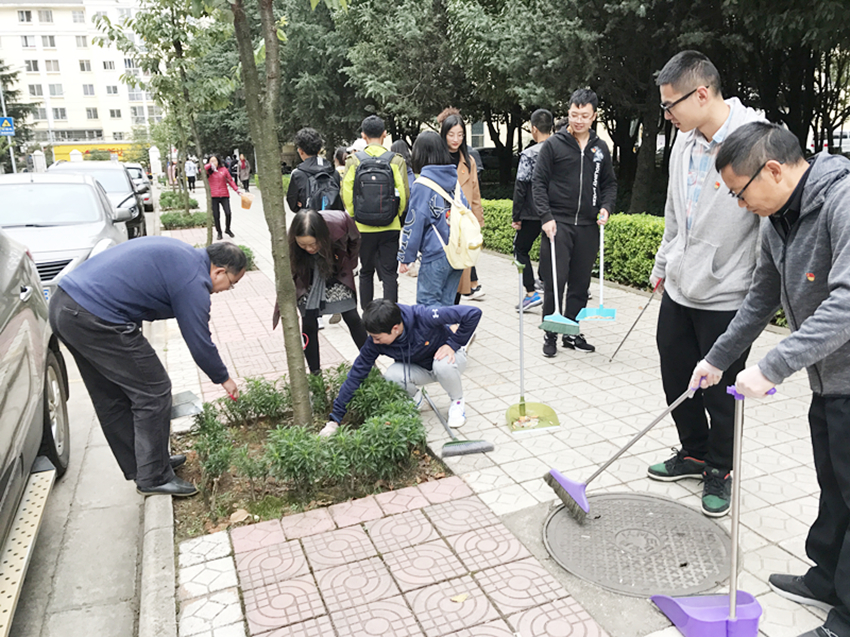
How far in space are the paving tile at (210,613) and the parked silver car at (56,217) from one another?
5.15 meters

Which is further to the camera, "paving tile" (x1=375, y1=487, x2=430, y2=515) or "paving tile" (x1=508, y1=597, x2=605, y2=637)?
"paving tile" (x1=375, y1=487, x2=430, y2=515)

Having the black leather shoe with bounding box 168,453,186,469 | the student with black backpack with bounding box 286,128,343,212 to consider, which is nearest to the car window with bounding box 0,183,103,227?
the student with black backpack with bounding box 286,128,343,212

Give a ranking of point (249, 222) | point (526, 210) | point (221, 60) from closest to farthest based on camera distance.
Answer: point (526, 210), point (249, 222), point (221, 60)

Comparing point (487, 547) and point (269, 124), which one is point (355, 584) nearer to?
point (487, 547)

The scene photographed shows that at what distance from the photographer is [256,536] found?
11.0 ft

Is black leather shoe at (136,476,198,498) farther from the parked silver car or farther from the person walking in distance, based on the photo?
the person walking in distance

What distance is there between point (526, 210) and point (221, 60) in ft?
79.8

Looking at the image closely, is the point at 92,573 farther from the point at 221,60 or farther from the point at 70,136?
the point at 70,136

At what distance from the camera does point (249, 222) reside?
1991 cm

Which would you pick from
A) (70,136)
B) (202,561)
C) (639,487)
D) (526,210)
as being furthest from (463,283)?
(70,136)

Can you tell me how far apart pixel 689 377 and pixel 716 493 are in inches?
23.6

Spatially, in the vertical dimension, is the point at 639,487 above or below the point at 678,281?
below

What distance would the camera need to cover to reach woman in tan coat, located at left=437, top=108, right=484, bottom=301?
628 centimetres

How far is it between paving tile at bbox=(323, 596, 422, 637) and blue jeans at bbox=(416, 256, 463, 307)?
2.86 m
